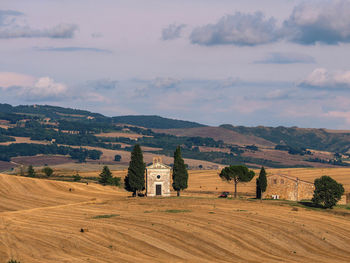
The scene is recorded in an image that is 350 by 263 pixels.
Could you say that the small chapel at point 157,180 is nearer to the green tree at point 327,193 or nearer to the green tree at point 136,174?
the green tree at point 136,174

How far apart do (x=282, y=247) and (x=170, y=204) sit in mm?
26857

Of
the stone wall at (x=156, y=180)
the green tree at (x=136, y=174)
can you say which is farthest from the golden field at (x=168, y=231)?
the stone wall at (x=156, y=180)

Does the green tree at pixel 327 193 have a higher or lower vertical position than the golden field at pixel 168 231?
higher

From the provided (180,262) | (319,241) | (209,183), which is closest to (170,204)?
(319,241)

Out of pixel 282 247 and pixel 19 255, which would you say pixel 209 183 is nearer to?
pixel 282 247

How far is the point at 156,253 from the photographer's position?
4825cm

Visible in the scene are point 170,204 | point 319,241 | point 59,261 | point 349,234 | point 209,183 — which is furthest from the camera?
point 209,183

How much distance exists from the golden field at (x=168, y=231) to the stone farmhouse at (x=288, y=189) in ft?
56.2

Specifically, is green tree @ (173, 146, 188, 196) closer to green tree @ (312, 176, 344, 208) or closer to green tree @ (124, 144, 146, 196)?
green tree @ (124, 144, 146, 196)

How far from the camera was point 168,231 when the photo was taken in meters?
55.9

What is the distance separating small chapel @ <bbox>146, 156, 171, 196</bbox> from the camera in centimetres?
9769

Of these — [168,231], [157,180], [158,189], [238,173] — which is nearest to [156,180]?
[157,180]

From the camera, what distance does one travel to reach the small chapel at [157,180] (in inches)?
3846

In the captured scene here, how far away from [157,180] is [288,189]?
84.9 feet
